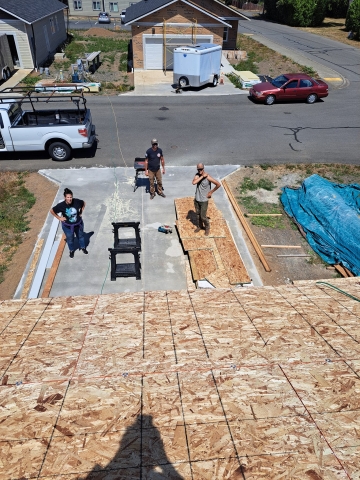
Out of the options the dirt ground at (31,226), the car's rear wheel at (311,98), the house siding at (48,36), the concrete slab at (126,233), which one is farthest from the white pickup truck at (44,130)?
the house siding at (48,36)

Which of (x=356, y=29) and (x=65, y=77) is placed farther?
(x=356, y=29)

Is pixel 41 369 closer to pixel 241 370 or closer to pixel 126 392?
pixel 126 392

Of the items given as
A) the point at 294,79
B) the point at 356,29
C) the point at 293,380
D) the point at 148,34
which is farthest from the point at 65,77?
the point at 356,29

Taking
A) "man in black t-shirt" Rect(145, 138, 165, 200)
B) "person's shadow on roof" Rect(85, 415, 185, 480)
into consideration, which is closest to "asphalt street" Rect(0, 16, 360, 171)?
"man in black t-shirt" Rect(145, 138, 165, 200)

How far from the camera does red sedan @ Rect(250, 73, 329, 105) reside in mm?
19875

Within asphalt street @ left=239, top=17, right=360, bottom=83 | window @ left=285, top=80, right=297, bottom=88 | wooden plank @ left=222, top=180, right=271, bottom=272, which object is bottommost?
wooden plank @ left=222, top=180, right=271, bottom=272

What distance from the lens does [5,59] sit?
932 inches

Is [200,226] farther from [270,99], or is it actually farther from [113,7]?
[113,7]

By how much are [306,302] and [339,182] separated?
8024mm

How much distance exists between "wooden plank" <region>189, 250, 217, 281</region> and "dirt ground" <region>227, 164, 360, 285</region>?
4.20 ft

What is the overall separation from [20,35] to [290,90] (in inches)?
768

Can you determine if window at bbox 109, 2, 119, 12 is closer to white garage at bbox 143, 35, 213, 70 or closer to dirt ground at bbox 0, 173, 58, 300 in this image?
white garage at bbox 143, 35, 213, 70

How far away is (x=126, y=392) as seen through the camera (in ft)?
13.7

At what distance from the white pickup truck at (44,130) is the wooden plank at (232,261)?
703 cm
